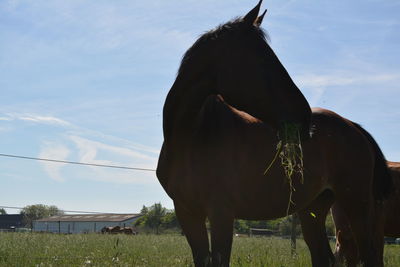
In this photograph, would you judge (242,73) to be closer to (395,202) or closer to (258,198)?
(258,198)

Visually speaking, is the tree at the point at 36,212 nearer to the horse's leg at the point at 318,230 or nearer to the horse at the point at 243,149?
the horse's leg at the point at 318,230

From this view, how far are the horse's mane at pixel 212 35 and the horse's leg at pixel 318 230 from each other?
280cm

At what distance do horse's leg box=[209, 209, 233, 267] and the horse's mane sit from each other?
4.86 ft

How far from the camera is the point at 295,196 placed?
5.02 m

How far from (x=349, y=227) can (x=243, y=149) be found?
2.84 meters

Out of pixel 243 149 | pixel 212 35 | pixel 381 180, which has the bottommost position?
pixel 381 180

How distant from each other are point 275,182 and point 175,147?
123 cm

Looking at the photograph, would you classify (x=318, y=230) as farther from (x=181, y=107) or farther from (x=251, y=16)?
(x=251, y=16)

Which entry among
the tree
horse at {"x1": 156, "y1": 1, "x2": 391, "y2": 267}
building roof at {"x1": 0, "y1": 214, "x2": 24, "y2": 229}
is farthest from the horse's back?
building roof at {"x1": 0, "y1": 214, "x2": 24, "y2": 229}

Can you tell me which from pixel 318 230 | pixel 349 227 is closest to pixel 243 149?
pixel 318 230

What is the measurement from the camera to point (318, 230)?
596cm

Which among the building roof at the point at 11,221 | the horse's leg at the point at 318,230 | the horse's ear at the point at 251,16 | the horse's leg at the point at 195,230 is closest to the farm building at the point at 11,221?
the building roof at the point at 11,221

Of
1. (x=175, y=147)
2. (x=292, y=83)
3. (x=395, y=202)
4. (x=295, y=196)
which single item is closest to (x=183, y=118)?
(x=175, y=147)

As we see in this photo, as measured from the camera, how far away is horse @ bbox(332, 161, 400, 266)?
6.53m
